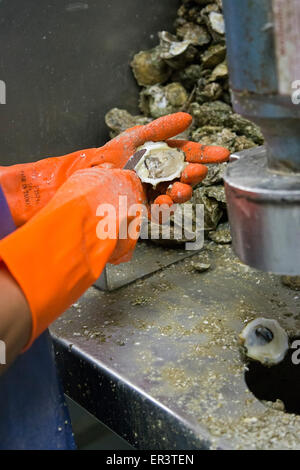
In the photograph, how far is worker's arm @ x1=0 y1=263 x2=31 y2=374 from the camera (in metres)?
0.81

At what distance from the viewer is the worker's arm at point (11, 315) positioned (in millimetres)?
807

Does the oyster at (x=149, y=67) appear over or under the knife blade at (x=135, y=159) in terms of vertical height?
over

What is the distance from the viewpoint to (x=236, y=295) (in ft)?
4.44

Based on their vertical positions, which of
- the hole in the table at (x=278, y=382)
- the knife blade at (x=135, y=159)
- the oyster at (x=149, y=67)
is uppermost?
the oyster at (x=149, y=67)

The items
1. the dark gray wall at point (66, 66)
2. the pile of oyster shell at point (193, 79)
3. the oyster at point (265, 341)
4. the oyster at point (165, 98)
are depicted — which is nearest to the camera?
the oyster at point (265, 341)

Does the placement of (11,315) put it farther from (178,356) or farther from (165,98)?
(165,98)

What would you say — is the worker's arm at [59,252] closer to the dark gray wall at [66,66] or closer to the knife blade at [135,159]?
the knife blade at [135,159]

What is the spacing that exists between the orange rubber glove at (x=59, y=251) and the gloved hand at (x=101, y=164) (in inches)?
10.7

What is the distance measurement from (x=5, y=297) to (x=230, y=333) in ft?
1.86

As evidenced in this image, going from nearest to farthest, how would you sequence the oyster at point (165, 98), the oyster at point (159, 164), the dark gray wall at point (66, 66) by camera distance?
the oyster at point (159, 164) < the dark gray wall at point (66, 66) < the oyster at point (165, 98)

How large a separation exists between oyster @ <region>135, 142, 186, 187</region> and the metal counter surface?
1.01 ft

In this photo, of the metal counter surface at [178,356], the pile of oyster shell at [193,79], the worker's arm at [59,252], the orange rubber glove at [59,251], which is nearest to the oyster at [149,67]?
the pile of oyster shell at [193,79]

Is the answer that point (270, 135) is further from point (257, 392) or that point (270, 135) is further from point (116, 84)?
point (116, 84)

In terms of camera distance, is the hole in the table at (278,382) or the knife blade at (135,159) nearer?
the hole in the table at (278,382)
